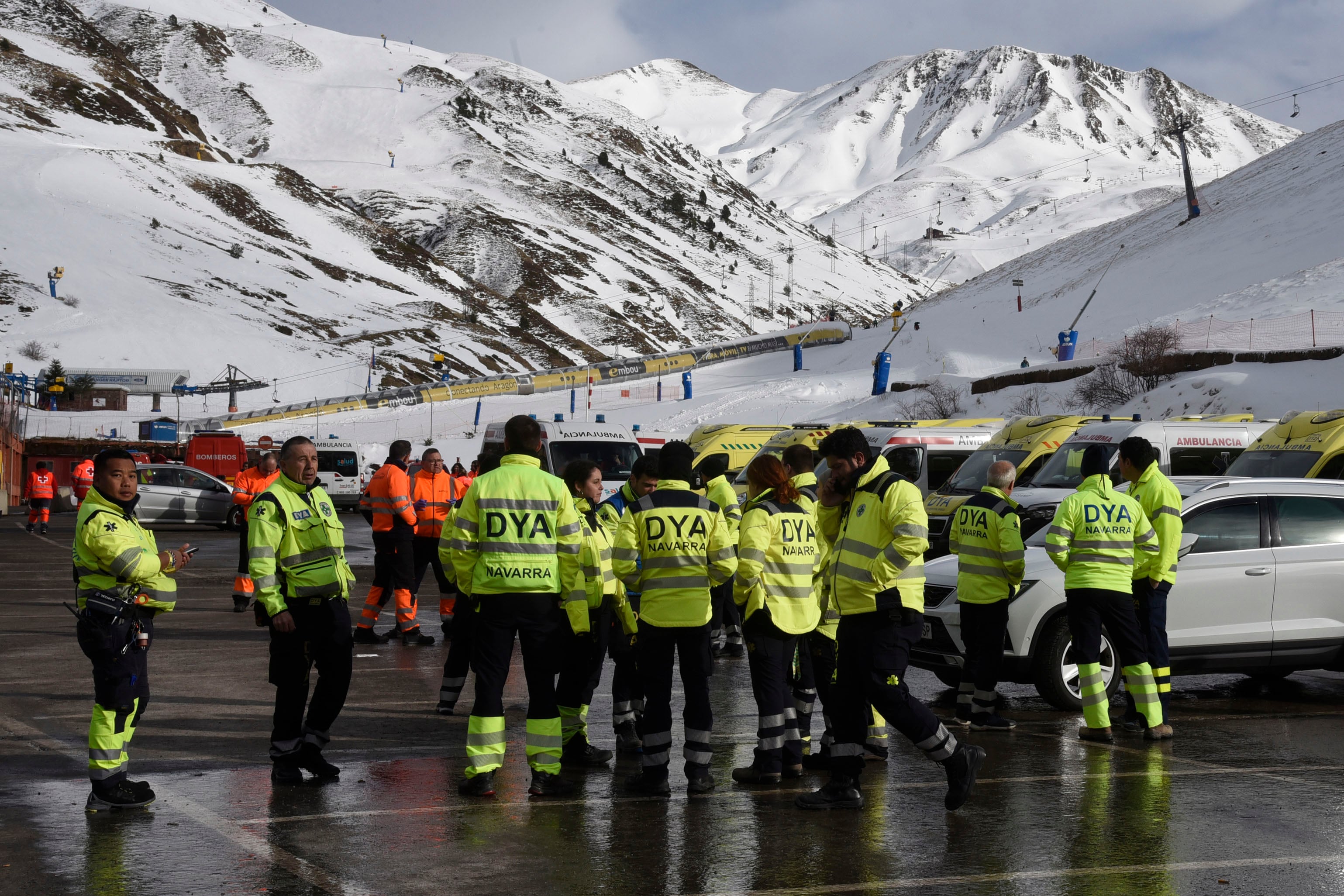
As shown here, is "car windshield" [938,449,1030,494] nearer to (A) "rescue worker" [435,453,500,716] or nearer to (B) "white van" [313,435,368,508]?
(A) "rescue worker" [435,453,500,716]

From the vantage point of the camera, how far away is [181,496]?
29.7 m

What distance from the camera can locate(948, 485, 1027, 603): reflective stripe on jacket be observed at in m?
8.60

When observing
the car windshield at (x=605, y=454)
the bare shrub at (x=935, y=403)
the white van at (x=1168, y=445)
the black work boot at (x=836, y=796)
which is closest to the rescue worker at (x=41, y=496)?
the car windshield at (x=605, y=454)

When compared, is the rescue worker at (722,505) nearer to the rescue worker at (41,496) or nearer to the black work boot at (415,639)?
the black work boot at (415,639)

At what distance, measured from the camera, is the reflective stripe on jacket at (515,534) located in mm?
6789

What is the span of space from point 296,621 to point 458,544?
1057 millimetres

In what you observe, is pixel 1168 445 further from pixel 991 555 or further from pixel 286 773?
pixel 286 773

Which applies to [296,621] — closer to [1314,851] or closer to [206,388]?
[1314,851]

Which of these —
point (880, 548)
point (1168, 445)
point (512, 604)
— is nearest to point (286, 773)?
point (512, 604)

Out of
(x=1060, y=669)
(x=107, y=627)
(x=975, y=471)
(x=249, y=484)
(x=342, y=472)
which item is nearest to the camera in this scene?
(x=107, y=627)

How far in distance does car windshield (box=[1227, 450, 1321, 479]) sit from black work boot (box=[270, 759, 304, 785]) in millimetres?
12020

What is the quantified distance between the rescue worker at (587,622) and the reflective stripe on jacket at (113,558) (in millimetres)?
2204

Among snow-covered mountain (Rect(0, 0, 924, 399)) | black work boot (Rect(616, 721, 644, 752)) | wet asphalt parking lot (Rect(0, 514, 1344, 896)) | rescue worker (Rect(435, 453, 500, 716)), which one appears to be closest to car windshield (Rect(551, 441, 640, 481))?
wet asphalt parking lot (Rect(0, 514, 1344, 896))

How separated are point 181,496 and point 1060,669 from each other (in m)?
24.9
